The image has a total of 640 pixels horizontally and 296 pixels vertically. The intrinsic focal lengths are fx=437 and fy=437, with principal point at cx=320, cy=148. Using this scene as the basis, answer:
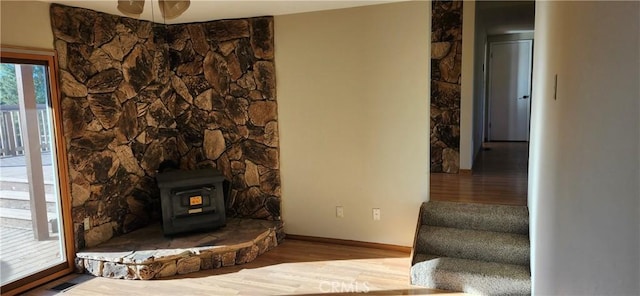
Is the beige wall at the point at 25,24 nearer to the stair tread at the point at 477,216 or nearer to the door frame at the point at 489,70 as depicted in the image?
the stair tread at the point at 477,216

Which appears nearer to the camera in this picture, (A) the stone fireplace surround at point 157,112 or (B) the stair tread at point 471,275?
(B) the stair tread at point 471,275

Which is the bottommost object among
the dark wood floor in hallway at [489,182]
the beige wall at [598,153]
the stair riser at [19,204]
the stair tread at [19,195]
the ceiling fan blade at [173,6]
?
the dark wood floor in hallway at [489,182]

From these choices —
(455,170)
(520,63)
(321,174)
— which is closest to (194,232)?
(321,174)

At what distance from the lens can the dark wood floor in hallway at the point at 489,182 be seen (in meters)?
4.21

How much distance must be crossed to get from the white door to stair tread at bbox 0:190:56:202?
25.1ft

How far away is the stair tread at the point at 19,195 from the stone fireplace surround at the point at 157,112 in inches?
6.7

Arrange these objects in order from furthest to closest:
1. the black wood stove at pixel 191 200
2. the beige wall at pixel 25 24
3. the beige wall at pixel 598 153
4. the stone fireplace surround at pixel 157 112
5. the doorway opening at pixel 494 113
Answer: the doorway opening at pixel 494 113 < the black wood stove at pixel 191 200 < the stone fireplace surround at pixel 157 112 < the beige wall at pixel 25 24 < the beige wall at pixel 598 153

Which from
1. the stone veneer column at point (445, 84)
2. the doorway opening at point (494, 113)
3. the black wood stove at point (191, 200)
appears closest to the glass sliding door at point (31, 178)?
the black wood stove at point (191, 200)

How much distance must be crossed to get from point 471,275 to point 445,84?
300cm

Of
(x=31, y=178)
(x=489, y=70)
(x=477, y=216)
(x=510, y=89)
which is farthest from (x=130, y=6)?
(x=510, y=89)

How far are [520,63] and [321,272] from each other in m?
6.66

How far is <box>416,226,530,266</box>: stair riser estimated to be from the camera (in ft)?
10.9

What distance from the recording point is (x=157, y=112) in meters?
4.63

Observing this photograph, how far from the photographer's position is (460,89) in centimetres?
555
